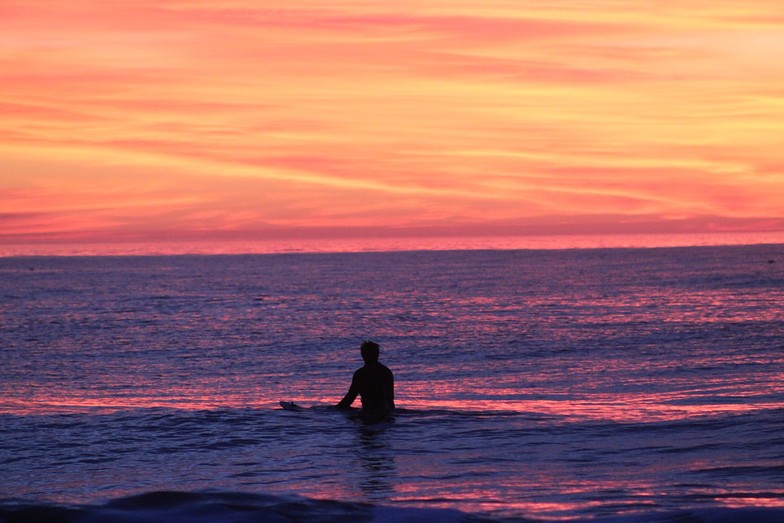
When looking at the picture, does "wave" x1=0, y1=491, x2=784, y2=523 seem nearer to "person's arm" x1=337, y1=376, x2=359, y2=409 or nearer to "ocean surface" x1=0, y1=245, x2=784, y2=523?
"ocean surface" x1=0, y1=245, x2=784, y2=523

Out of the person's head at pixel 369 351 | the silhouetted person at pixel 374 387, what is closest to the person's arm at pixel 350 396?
the silhouetted person at pixel 374 387

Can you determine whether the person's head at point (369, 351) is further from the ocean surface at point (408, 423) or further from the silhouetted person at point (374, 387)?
the ocean surface at point (408, 423)

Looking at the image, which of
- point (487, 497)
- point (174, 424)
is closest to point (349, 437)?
point (174, 424)

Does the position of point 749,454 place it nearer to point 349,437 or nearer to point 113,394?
point 349,437

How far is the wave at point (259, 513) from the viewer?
8930mm

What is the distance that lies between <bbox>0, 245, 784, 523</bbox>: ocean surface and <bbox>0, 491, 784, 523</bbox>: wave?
1.3 inches

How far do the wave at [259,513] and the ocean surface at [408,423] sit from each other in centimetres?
3

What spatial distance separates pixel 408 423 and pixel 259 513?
22.2ft

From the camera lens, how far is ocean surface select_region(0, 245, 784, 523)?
32.4 ft

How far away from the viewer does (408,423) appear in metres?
15.9

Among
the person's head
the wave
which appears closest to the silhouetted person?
the person's head

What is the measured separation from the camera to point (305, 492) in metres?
10.6

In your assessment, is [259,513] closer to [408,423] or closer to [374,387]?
[408,423]

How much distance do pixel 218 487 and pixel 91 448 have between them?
3.78 m
